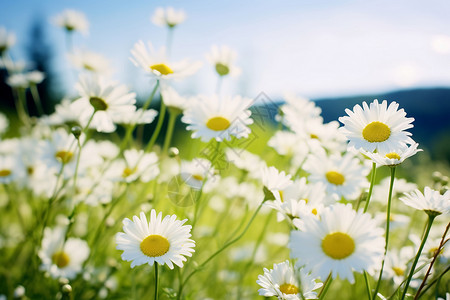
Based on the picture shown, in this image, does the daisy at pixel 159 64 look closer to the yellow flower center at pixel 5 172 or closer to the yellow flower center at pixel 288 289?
the yellow flower center at pixel 288 289

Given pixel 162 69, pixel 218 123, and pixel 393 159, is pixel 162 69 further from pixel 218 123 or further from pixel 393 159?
pixel 393 159

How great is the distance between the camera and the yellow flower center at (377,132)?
0.99m

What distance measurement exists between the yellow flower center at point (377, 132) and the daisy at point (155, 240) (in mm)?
574

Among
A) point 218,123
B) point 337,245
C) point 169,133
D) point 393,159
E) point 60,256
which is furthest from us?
point 169,133

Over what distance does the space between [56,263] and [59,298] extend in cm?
20

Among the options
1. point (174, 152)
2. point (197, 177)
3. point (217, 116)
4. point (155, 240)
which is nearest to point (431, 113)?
point (197, 177)

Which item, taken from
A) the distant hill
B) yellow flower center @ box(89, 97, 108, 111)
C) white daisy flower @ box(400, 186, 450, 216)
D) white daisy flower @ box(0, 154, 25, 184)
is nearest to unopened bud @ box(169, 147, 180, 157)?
yellow flower center @ box(89, 97, 108, 111)

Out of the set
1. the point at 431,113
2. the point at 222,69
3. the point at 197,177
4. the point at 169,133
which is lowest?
the point at 197,177

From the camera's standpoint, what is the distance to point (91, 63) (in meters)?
2.23

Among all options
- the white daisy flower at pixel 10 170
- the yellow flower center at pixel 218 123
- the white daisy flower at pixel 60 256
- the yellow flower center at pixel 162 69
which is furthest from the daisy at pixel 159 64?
the white daisy flower at pixel 10 170

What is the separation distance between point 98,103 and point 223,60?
0.72 metres

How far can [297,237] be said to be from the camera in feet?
2.42

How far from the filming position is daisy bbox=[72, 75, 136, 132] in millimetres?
1391

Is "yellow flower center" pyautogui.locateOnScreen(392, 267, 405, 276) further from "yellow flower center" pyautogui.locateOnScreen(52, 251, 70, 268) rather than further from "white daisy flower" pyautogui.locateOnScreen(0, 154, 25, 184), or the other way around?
"white daisy flower" pyautogui.locateOnScreen(0, 154, 25, 184)
